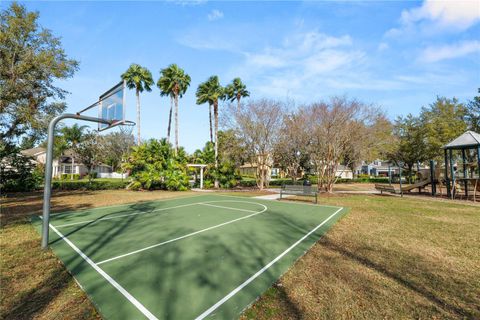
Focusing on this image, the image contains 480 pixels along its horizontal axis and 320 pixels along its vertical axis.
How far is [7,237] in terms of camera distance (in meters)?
6.52

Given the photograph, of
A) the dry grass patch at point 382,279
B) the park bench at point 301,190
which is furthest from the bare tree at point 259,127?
the dry grass patch at point 382,279

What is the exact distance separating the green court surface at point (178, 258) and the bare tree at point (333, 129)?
10.9 m

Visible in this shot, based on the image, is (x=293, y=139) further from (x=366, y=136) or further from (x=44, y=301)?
(x=44, y=301)

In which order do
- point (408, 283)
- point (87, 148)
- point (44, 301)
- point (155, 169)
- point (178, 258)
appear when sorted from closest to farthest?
point (44, 301) < point (408, 283) < point (178, 258) < point (155, 169) < point (87, 148)

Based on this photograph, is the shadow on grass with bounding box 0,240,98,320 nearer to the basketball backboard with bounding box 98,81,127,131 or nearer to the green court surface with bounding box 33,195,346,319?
the green court surface with bounding box 33,195,346,319

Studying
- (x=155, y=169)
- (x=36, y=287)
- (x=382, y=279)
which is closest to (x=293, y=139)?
(x=155, y=169)

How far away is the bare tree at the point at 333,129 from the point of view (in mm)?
18000

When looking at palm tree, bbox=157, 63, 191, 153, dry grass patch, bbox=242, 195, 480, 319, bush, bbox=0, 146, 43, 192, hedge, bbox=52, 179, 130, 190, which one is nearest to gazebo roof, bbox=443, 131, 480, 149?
dry grass patch, bbox=242, 195, 480, 319

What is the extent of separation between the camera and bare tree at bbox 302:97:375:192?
59.1 ft

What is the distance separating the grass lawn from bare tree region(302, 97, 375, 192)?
12.3m

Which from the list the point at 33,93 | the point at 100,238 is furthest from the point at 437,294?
the point at 33,93

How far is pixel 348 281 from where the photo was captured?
3939 mm

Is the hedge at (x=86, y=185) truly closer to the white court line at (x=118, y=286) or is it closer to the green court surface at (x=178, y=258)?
the green court surface at (x=178, y=258)

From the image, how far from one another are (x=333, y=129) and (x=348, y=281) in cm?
1607
